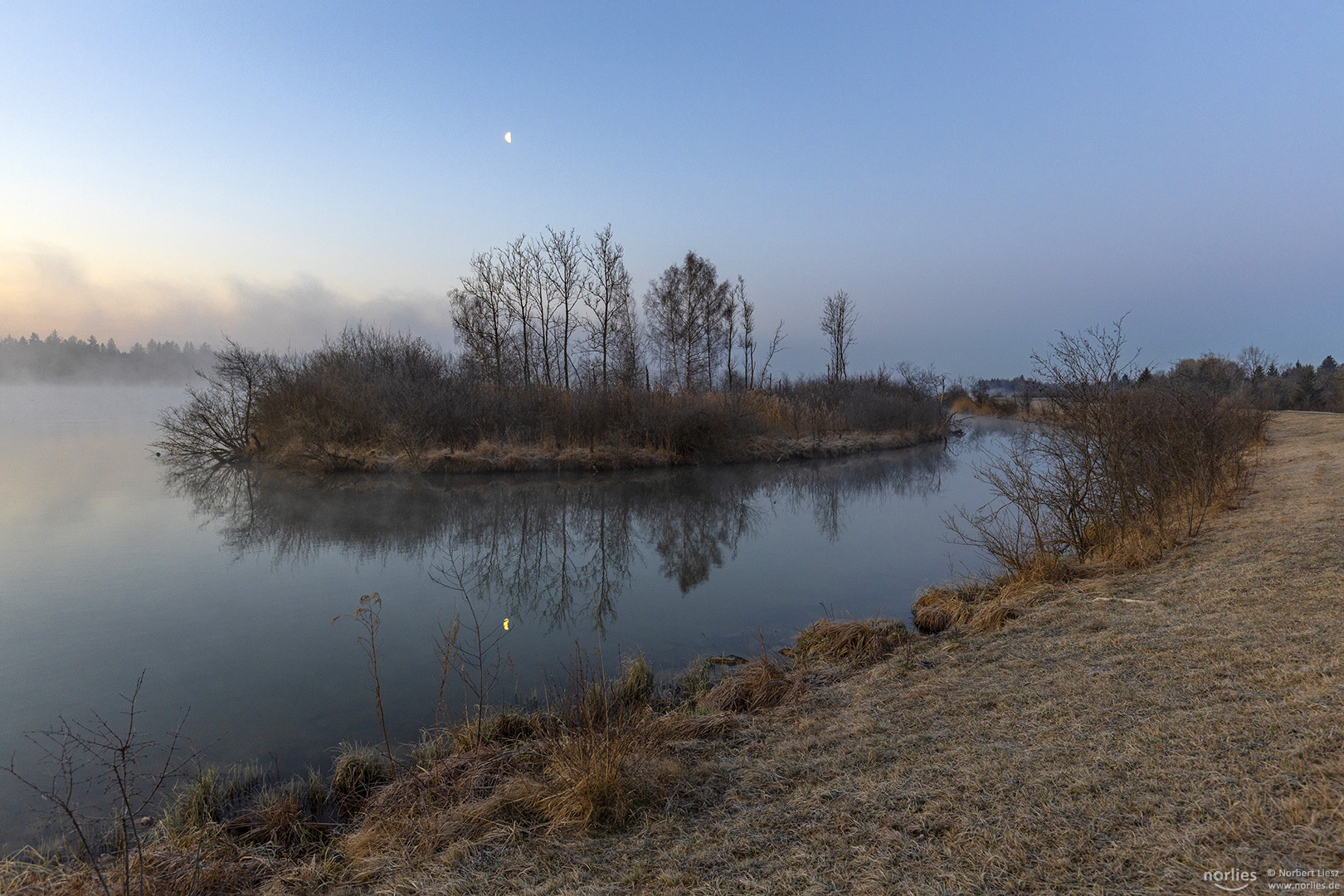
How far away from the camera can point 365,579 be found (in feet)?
31.0

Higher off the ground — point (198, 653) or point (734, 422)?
point (734, 422)

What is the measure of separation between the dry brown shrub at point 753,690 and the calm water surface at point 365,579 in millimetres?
1189

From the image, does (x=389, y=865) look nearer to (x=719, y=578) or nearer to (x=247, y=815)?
(x=247, y=815)

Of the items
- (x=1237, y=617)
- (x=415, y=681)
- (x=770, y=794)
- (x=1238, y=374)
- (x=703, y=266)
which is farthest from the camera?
(x=703, y=266)

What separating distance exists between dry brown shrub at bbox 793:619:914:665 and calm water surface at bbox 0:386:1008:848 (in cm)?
60

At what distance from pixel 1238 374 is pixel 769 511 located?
28433mm

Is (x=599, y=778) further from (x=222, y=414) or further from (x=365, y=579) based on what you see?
(x=222, y=414)

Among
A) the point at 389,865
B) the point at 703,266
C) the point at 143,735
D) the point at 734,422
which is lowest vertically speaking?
the point at 143,735

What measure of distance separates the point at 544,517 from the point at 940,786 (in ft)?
38.5

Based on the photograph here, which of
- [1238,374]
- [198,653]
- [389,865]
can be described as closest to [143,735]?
[198,653]

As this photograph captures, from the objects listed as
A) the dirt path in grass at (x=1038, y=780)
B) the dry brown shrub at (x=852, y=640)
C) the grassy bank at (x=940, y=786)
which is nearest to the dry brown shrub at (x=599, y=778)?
the grassy bank at (x=940, y=786)

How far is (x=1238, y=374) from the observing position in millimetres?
29781

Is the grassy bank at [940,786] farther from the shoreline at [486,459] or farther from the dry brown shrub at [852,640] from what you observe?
the shoreline at [486,459]

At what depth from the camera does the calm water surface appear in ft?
19.0
